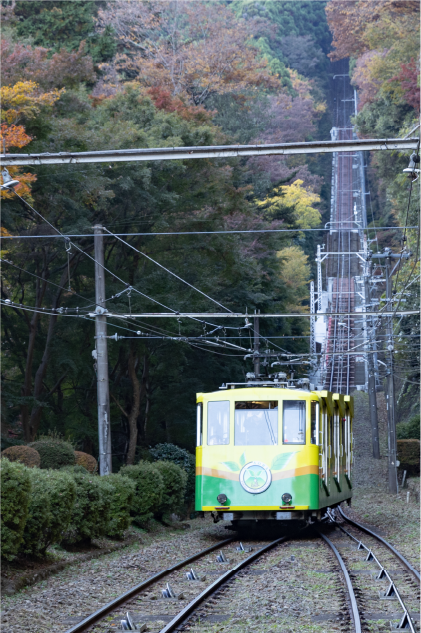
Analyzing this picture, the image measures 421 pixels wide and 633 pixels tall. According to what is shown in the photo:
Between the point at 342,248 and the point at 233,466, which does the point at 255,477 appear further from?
the point at 342,248

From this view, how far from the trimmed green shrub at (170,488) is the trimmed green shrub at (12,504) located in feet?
29.8

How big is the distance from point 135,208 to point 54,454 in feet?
32.5

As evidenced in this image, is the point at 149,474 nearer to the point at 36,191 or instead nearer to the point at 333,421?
the point at 333,421

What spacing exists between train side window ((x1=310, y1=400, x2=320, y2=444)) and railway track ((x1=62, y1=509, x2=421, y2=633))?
2.08 metres

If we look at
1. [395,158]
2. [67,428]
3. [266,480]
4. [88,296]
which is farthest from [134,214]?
[395,158]

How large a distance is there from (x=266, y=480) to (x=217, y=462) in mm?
1029

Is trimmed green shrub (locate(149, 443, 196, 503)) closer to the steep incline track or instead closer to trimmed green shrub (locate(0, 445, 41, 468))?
the steep incline track

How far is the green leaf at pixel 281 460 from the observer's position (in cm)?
1502

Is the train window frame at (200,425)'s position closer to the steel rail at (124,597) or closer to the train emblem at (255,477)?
the train emblem at (255,477)

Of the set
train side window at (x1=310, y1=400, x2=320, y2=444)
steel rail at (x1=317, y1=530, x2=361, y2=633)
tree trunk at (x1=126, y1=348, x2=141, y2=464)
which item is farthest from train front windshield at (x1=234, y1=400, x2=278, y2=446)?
tree trunk at (x1=126, y1=348, x2=141, y2=464)

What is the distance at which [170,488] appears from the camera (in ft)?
62.7

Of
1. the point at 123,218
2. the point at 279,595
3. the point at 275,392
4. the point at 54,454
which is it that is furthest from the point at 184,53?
the point at 279,595

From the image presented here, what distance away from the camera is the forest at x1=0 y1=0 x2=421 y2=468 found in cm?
2309

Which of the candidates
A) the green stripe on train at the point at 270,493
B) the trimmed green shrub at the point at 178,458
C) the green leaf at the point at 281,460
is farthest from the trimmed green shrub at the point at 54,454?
the trimmed green shrub at the point at 178,458
